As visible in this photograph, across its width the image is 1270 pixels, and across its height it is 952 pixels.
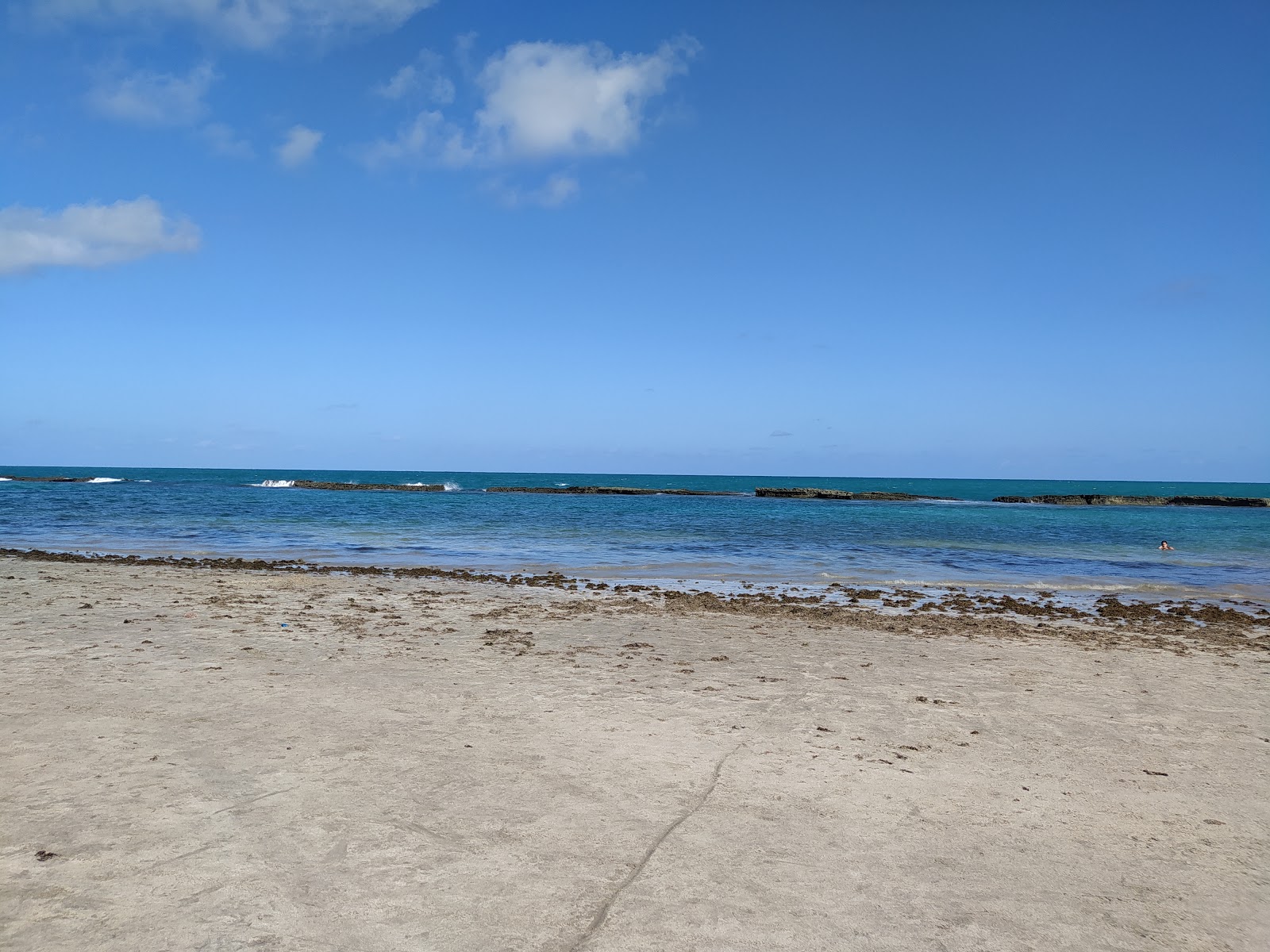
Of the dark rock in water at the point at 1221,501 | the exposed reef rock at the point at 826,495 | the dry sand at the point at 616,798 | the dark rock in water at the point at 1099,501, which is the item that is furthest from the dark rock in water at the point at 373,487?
the dry sand at the point at 616,798

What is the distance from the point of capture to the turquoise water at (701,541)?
21.8m

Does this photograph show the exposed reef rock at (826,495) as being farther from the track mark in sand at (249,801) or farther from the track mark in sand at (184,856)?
the track mark in sand at (184,856)

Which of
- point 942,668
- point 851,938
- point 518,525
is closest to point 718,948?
point 851,938

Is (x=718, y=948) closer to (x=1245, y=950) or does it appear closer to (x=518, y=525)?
(x=1245, y=950)

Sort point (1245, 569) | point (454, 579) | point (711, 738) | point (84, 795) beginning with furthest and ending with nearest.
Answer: point (1245, 569), point (454, 579), point (711, 738), point (84, 795)

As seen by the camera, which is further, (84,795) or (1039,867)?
(84,795)

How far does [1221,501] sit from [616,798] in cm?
9819

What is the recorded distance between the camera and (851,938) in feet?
13.3

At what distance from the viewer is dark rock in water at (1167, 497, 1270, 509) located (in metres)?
80.1

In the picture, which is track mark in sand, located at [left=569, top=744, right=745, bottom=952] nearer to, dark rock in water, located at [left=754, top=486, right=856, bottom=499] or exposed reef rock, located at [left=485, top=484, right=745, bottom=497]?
dark rock in water, located at [left=754, top=486, right=856, bottom=499]

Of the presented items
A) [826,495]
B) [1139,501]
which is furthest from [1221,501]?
[826,495]

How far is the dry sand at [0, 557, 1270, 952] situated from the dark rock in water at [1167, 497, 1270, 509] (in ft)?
284

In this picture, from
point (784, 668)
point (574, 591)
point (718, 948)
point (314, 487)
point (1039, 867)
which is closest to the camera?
point (718, 948)

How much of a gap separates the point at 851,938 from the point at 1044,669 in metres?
7.54
